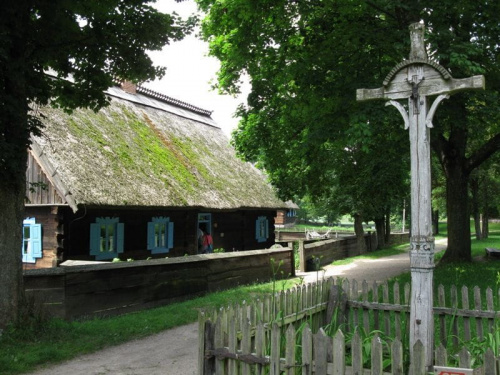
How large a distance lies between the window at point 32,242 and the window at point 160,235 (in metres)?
3.47

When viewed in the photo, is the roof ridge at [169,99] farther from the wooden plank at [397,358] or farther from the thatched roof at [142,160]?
the wooden plank at [397,358]

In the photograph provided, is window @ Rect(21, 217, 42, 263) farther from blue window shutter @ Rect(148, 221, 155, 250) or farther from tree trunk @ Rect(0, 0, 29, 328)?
tree trunk @ Rect(0, 0, 29, 328)

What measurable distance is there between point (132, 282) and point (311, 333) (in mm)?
6663

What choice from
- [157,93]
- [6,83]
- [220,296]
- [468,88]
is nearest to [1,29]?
[6,83]

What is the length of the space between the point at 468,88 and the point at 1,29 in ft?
21.0

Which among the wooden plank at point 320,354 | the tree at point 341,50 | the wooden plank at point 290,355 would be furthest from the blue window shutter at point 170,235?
the wooden plank at point 320,354

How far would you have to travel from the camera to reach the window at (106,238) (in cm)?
1338

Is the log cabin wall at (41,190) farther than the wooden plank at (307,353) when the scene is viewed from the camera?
Yes

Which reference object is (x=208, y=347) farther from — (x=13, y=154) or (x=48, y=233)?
(x=48, y=233)

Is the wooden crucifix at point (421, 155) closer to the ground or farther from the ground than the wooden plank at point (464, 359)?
farther from the ground

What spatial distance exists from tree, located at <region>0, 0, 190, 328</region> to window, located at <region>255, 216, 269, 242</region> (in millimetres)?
14119

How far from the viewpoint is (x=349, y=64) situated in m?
11.3

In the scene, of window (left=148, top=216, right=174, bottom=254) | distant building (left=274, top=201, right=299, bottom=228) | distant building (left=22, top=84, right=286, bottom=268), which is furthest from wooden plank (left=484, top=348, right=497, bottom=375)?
distant building (left=274, top=201, right=299, bottom=228)

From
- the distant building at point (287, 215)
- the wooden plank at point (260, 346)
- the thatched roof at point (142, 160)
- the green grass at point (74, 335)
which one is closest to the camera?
the wooden plank at point (260, 346)
